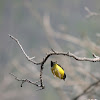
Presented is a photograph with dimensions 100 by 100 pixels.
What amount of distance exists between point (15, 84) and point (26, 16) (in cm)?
330

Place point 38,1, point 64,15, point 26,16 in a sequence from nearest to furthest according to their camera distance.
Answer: point 64,15 < point 26,16 < point 38,1

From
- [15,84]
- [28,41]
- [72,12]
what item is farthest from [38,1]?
[15,84]

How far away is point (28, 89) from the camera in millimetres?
6238

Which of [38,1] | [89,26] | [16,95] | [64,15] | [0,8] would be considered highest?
[38,1]

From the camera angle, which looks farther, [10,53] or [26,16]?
[26,16]

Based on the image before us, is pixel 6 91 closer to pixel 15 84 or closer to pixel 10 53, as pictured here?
pixel 15 84

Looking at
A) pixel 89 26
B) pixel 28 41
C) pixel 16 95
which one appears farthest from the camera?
pixel 28 41

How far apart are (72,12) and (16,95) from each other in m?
3.35

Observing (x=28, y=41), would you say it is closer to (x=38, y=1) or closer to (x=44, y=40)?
(x=44, y=40)

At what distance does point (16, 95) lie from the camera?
629cm

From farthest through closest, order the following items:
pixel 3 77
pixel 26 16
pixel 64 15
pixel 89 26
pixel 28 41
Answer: pixel 26 16 < pixel 64 15 < pixel 28 41 < pixel 89 26 < pixel 3 77

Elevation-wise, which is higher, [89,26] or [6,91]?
[89,26]

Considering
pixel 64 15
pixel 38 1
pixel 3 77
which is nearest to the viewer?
pixel 3 77

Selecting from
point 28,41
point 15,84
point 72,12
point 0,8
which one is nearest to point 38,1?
point 0,8
